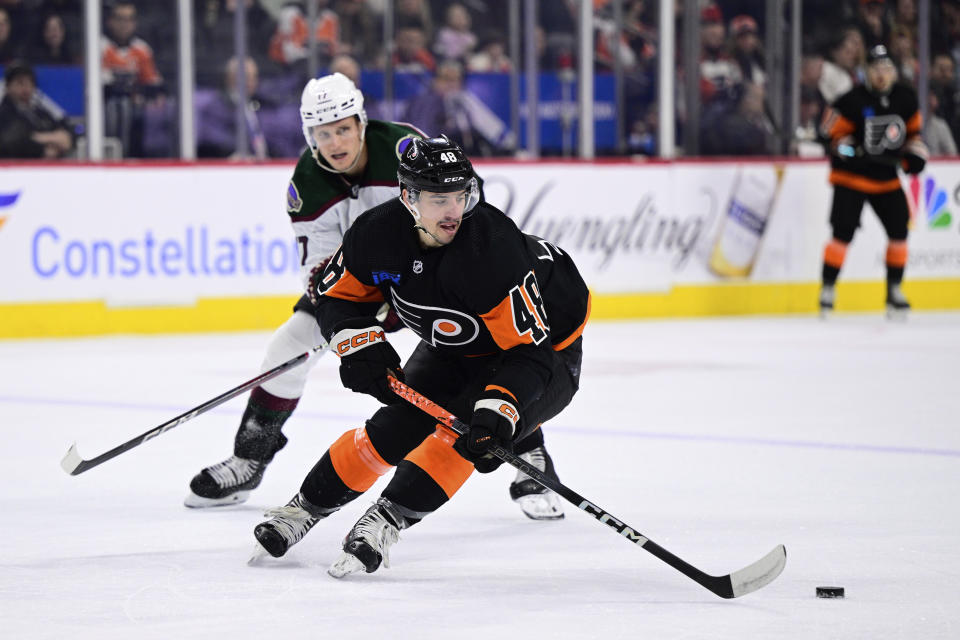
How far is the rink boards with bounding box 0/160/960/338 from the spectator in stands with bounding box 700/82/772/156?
366 millimetres

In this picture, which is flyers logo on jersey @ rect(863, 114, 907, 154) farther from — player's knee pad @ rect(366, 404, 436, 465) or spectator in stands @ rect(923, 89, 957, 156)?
player's knee pad @ rect(366, 404, 436, 465)

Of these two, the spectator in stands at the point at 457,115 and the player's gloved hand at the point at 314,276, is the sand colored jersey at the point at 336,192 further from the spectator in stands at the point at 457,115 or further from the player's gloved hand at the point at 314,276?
the spectator in stands at the point at 457,115

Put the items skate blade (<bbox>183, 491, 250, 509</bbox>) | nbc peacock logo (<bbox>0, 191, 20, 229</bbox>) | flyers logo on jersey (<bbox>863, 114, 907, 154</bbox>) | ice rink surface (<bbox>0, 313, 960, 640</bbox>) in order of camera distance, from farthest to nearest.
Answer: flyers logo on jersey (<bbox>863, 114, 907, 154</bbox>) < nbc peacock logo (<bbox>0, 191, 20, 229</bbox>) < skate blade (<bbox>183, 491, 250, 509</bbox>) < ice rink surface (<bbox>0, 313, 960, 640</bbox>)

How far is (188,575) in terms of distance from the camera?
2822 millimetres

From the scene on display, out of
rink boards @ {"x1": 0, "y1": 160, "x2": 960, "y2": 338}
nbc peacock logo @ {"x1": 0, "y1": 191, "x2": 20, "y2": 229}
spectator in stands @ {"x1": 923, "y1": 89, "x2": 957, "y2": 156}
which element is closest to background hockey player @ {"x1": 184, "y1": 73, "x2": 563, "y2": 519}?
rink boards @ {"x1": 0, "y1": 160, "x2": 960, "y2": 338}

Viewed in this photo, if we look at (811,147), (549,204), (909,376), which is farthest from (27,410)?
(811,147)

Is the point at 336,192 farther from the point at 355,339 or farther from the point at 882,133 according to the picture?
the point at 882,133

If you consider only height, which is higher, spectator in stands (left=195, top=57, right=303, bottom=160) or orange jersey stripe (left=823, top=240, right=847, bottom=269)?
spectator in stands (left=195, top=57, right=303, bottom=160)

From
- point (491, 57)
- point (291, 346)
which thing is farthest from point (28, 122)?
point (291, 346)

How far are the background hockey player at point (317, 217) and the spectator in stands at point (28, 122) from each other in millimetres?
4380

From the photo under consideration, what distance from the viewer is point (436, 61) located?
28.6ft

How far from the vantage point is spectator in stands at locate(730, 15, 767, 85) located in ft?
30.5

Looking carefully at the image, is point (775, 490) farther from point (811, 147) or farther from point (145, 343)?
point (811, 147)

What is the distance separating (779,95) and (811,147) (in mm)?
388
